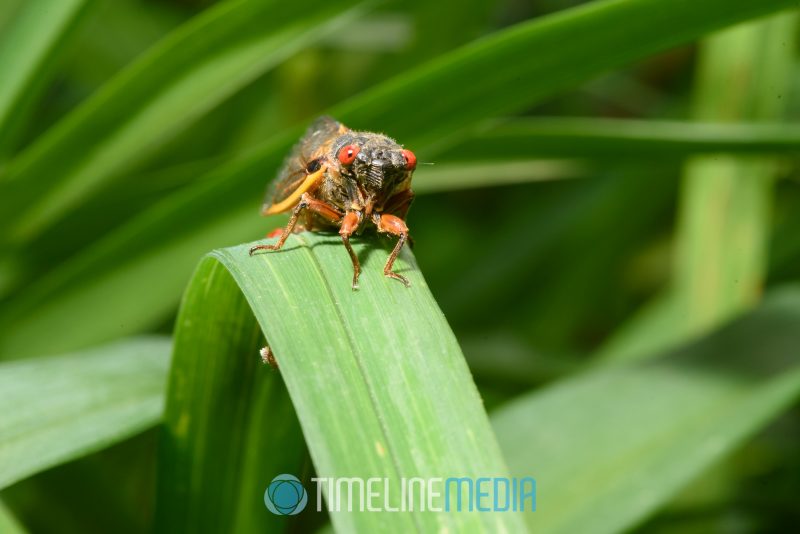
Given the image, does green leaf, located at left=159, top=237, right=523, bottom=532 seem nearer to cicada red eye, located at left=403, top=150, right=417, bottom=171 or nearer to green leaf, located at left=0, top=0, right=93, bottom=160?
cicada red eye, located at left=403, top=150, right=417, bottom=171

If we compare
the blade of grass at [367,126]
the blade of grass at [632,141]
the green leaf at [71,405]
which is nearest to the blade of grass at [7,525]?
the green leaf at [71,405]

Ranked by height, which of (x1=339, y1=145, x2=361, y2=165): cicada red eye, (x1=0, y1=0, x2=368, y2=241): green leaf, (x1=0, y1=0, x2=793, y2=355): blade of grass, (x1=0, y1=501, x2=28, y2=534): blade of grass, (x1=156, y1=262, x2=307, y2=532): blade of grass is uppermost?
(x1=0, y1=0, x2=368, y2=241): green leaf

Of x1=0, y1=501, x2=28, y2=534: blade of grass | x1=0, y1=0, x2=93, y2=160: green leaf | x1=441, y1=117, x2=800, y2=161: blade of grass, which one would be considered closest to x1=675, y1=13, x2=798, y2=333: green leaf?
x1=441, y1=117, x2=800, y2=161: blade of grass

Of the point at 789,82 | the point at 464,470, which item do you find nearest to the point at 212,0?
the point at 789,82

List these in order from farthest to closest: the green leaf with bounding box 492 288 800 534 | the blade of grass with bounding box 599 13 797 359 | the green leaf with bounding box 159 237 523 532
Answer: the blade of grass with bounding box 599 13 797 359 → the green leaf with bounding box 492 288 800 534 → the green leaf with bounding box 159 237 523 532

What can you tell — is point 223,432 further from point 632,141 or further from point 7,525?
point 632,141

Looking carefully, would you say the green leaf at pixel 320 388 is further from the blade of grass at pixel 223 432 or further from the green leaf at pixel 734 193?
the green leaf at pixel 734 193

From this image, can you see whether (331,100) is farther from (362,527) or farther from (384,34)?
(362,527)
